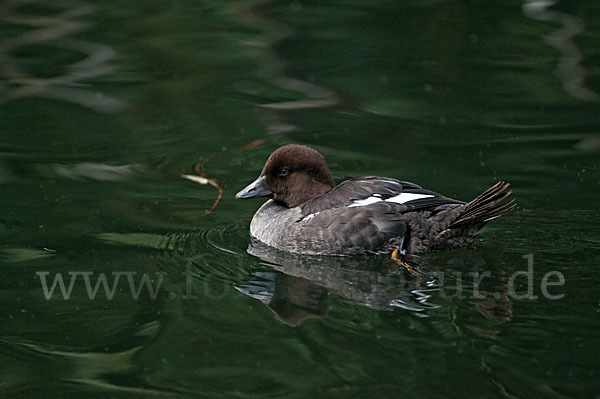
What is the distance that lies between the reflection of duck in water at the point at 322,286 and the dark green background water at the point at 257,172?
25mm

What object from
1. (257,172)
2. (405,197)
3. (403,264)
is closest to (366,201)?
(405,197)

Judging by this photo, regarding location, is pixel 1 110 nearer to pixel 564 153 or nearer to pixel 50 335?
pixel 50 335

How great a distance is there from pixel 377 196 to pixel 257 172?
89.2 inches

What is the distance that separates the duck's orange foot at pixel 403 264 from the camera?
22.3 ft

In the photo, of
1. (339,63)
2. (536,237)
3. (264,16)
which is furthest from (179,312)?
(264,16)

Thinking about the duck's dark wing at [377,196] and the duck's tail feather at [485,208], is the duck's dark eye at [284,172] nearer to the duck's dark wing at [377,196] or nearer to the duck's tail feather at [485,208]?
the duck's dark wing at [377,196]

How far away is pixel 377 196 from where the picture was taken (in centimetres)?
730

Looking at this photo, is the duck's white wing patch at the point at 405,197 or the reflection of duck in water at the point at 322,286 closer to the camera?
the reflection of duck in water at the point at 322,286

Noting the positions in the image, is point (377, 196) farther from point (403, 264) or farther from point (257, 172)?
point (257, 172)

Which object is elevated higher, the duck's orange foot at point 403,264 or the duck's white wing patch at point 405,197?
the duck's white wing patch at point 405,197

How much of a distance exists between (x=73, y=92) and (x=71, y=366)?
635 centimetres

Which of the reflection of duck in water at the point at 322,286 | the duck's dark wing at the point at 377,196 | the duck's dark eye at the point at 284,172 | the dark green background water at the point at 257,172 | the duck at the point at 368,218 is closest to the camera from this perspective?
the dark green background water at the point at 257,172

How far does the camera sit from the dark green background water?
5.40 m

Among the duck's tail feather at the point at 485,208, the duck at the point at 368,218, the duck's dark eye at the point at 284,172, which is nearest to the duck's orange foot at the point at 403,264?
the duck at the point at 368,218
